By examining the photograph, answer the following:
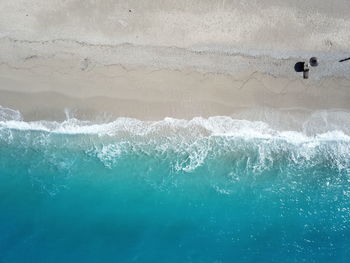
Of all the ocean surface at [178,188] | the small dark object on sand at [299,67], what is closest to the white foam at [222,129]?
the ocean surface at [178,188]

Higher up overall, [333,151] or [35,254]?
[333,151]

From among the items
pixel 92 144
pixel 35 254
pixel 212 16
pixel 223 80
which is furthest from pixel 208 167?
pixel 35 254

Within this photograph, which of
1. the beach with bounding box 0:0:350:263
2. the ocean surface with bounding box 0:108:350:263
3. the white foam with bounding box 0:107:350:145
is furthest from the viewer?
the white foam with bounding box 0:107:350:145

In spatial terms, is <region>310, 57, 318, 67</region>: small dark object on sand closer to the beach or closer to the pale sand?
the beach

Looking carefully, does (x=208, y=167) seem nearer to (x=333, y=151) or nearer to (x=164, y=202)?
(x=164, y=202)

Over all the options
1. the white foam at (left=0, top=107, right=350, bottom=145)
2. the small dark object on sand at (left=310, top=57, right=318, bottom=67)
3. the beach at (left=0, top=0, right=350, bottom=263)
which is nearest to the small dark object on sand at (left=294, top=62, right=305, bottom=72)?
the beach at (left=0, top=0, right=350, bottom=263)

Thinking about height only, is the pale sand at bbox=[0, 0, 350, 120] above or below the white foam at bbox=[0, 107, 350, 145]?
above
